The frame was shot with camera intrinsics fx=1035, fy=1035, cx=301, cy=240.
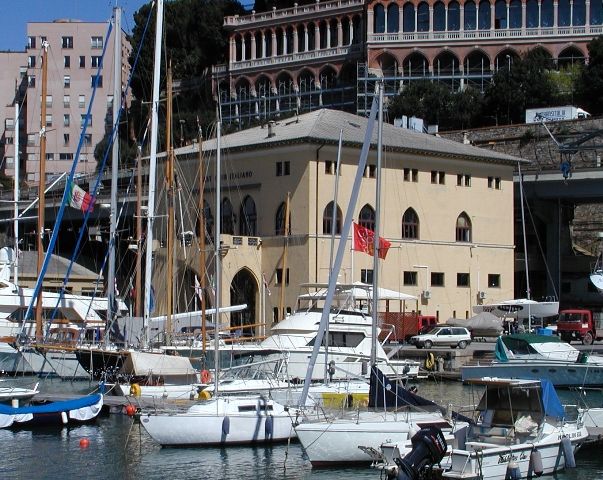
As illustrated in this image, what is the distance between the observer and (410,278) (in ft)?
195

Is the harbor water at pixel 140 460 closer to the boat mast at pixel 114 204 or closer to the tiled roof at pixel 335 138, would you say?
the boat mast at pixel 114 204

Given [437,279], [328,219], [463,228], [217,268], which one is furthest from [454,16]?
[217,268]

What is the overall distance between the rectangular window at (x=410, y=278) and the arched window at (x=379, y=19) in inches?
1778

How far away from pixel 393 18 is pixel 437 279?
4542 cm

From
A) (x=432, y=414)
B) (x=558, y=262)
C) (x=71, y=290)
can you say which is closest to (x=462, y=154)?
(x=558, y=262)

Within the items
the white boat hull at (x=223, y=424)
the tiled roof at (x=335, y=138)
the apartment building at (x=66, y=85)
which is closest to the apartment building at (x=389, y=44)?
the apartment building at (x=66, y=85)

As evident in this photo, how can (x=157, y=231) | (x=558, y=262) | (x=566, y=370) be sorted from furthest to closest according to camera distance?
(x=558, y=262) → (x=157, y=231) → (x=566, y=370)

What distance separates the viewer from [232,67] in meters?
108

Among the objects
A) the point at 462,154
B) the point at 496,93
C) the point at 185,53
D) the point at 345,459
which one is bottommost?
the point at 345,459

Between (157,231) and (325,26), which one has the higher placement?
(325,26)

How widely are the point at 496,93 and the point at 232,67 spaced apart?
3126cm

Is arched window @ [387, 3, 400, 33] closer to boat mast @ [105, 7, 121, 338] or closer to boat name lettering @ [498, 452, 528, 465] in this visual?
boat mast @ [105, 7, 121, 338]

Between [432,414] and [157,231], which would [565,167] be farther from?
[157,231]

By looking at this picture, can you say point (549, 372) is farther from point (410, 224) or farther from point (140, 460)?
point (410, 224)
